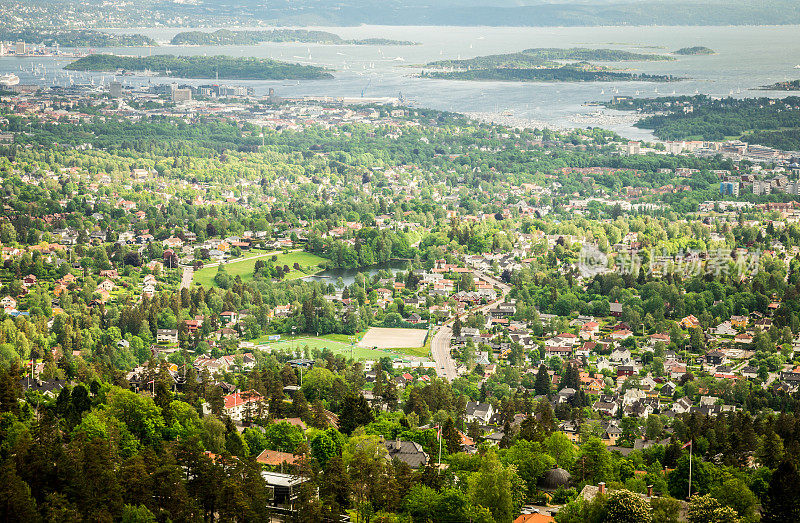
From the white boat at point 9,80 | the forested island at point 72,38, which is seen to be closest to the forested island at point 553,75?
the white boat at point 9,80

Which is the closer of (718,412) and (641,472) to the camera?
(641,472)

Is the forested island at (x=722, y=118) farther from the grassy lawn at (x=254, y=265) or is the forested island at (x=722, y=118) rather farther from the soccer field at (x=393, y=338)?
the soccer field at (x=393, y=338)

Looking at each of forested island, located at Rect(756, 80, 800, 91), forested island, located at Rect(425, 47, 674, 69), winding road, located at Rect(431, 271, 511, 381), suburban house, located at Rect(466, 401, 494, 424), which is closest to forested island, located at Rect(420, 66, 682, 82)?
forested island, located at Rect(425, 47, 674, 69)

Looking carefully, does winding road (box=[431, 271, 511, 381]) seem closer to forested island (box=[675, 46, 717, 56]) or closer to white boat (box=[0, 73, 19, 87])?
white boat (box=[0, 73, 19, 87])

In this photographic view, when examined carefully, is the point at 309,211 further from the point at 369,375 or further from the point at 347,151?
the point at 369,375

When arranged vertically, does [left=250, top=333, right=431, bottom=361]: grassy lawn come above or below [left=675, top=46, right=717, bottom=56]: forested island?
below

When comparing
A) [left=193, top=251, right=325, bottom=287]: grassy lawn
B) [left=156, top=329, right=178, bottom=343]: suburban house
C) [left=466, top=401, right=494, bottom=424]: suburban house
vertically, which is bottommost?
[left=193, top=251, right=325, bottom=287]: grassy lawn

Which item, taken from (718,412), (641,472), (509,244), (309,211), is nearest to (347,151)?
(309,211)
